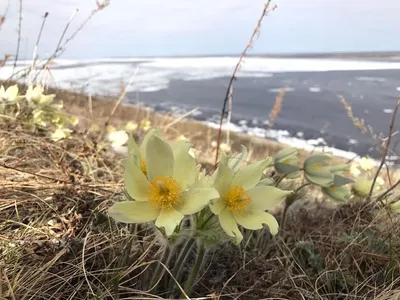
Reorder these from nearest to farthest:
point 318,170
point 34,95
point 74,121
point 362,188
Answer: point 318,170 < point 362,188 < point 34,95 < point 74,121

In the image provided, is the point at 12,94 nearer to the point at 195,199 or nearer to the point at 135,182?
the point at 135,182

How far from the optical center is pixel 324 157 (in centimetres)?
141

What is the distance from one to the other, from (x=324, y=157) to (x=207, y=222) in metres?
0.62

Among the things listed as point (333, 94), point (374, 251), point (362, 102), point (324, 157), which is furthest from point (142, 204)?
point (333, 94)

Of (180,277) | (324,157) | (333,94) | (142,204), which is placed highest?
(142,204)

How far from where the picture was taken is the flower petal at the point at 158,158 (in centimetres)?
91

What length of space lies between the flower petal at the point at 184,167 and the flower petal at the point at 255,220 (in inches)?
5.0

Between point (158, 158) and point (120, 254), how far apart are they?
0.36 m

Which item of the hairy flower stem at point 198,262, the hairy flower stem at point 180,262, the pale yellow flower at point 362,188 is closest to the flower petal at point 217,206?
the hairy flower stem at point 198,262

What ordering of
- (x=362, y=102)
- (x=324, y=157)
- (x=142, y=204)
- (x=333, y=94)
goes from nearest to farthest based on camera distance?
1. (x=142, y=204)
2. (x=324, y=157)
3. (x=362, y=102)
4. (x=333, y=94)

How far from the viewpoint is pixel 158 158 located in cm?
92

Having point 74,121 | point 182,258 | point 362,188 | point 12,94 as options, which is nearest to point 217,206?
point 182,258

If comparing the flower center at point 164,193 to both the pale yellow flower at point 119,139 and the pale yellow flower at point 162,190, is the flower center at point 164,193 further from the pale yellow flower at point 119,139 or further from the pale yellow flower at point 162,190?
the pale yellow flower at point 119,139

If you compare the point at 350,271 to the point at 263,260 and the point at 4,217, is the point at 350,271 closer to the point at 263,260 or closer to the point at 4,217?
the point at 263,260
